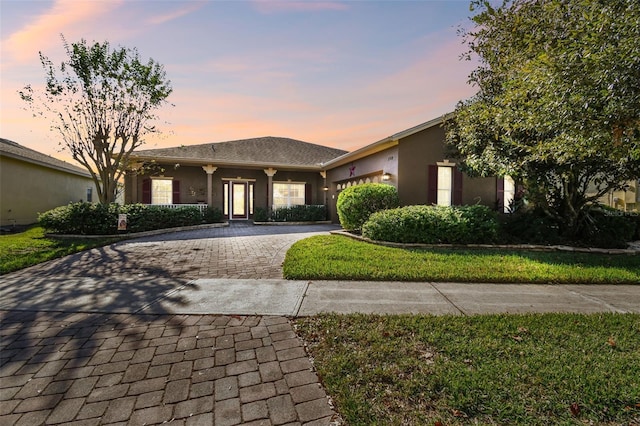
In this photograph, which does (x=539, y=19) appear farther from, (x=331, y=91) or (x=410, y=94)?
(x=331, y=91)

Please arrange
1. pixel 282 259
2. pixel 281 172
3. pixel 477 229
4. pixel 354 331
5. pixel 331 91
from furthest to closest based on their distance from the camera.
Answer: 1. pixel 281 172
2. pixel 331 91
3. pixel 477 229
4. pixel 282 259
5. pixel 354 331

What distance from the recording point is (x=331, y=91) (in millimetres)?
10711

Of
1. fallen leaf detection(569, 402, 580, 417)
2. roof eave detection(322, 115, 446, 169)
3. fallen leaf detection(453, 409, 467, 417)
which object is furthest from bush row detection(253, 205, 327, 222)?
fallen leaf detection(569, 402, 580, 417)

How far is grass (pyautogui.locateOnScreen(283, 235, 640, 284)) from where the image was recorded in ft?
16.5

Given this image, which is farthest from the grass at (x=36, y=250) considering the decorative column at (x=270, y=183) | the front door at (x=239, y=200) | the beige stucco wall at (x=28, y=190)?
the decorative column at (x=270, y=183)

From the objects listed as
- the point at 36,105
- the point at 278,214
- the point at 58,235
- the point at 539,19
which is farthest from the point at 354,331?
the point at 36,105

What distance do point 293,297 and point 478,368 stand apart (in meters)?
2.34

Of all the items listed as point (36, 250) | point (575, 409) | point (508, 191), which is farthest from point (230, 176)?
point (575, 409)

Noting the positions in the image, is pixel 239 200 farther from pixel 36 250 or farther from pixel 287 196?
pixel 36 250

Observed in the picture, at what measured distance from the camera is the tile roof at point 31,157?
12218mm

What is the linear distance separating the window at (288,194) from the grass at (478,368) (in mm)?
14044

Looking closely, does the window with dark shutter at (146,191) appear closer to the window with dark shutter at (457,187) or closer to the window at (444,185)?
the window at (444,185)

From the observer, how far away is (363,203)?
9586 millimetres

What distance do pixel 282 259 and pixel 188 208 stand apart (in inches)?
313
